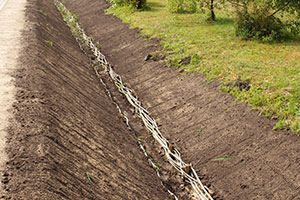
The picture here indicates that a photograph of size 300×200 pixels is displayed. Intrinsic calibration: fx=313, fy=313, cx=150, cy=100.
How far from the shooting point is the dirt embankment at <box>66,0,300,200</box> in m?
5.98

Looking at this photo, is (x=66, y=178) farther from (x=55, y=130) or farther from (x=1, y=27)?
(x=1, y=27)

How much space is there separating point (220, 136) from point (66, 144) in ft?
11.5

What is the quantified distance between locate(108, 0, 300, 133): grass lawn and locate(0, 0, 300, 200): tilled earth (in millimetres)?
344

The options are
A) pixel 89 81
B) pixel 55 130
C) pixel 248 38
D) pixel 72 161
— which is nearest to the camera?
pixel 72 161

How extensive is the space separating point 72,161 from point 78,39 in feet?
38.1

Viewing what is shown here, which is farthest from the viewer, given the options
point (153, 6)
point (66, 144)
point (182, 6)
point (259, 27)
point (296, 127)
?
point (153, 6)

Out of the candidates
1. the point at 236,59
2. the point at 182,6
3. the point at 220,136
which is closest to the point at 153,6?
the point at 182,6

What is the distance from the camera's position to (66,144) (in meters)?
5.71

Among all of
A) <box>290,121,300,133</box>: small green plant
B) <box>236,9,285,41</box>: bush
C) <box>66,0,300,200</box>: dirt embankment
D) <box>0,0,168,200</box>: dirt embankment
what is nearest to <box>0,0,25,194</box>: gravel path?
<box>0,0,168,200</box>: dirt embankment

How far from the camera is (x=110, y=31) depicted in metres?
15.7

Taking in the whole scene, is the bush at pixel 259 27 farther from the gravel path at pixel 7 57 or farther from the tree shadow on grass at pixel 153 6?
the gravel path at pixel 7 57

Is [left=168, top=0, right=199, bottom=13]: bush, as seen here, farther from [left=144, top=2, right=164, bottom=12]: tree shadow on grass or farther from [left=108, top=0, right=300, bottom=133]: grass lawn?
[left=144, top=2, right=164, bottom=12]: tree shadow on grass

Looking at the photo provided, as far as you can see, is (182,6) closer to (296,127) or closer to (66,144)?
(296,127)

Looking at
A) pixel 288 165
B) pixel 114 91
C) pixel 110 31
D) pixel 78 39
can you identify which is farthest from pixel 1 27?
pixel 288 165
